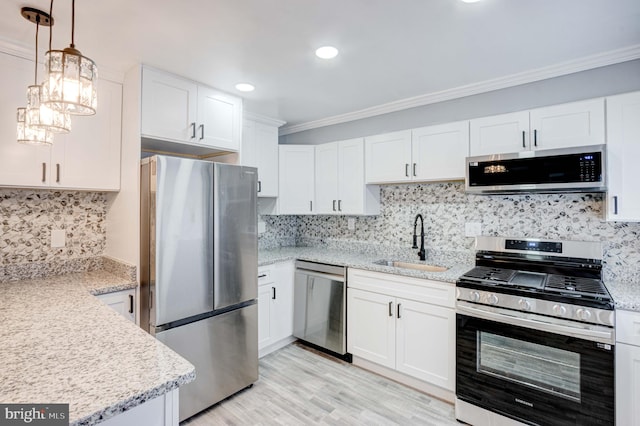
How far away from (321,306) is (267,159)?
1647 mm

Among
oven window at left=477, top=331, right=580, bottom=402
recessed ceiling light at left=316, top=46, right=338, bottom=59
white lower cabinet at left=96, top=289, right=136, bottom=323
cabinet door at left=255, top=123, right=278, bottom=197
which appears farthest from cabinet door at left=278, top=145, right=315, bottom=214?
oven window at left=477, top=331, right=580, bottom=402

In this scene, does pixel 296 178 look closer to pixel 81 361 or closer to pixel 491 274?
pixel 491 274

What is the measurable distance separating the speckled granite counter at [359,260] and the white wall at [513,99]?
4.22ft

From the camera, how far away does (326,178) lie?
138 inches

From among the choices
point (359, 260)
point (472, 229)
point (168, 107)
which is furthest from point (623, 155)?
point (168, 107)

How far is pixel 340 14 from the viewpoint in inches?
67.3

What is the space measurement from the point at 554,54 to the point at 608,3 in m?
0.53

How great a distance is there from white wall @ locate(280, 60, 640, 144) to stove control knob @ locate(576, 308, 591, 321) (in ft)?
4.93

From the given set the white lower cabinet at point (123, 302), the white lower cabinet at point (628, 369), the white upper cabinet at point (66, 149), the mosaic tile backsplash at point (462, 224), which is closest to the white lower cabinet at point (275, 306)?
the mosaic tile backsplash at point (462, 224)

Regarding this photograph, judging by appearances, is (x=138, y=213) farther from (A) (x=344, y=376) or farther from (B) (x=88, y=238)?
(A) (x=344, y=376)

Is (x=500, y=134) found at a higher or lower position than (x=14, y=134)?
higher

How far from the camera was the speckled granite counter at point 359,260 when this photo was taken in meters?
2.47

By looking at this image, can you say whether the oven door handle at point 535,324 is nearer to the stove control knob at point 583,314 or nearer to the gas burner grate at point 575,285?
the stove control knob at point 583,314

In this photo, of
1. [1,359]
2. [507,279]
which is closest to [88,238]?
[1,359]
